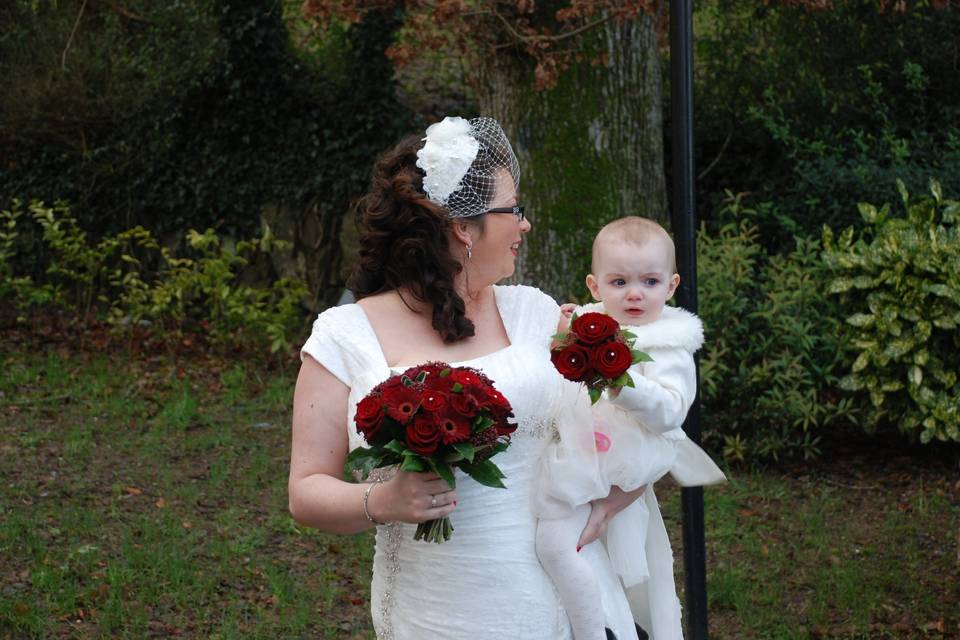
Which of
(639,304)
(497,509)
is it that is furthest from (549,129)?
(497,509)

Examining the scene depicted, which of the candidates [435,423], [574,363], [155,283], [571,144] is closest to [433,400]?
[435,423]

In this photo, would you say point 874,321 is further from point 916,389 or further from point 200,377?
point 200,377

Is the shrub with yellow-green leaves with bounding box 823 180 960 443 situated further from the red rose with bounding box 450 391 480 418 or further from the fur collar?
the red rose with bounding box 450 391 480 418

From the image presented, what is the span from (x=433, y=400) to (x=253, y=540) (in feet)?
12.3

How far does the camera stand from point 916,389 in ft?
20.3

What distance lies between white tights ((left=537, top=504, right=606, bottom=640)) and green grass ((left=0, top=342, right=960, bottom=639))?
2331 millimetres

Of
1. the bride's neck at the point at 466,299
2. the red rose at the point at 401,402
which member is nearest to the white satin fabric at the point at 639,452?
the bride's neck at the point at 466,299

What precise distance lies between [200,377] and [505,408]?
22.2 feet

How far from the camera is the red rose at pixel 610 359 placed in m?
2.47

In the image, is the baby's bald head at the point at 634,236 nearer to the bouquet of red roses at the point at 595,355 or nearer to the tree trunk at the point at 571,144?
the bouquet of red roses at the point at 595,355

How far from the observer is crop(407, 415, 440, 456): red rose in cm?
218

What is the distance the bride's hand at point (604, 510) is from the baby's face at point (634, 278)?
0.44 meters

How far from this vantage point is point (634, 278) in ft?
9.72

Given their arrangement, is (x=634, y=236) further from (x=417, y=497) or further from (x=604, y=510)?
(x=417, y=497)
